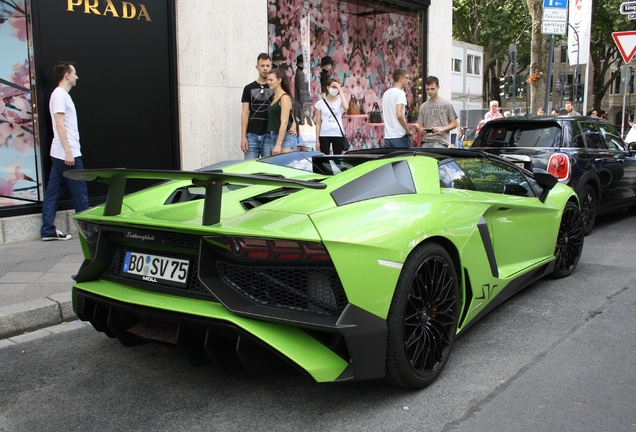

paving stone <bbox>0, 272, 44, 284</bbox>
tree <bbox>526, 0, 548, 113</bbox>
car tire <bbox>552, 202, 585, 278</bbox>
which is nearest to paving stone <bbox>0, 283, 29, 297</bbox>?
paving stone <bbox>0, 272, 44, 284</bbox>

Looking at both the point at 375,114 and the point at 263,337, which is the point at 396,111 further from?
the point at 263,337

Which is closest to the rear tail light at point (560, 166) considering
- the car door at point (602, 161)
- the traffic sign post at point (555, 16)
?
the car door at point (602, 161)

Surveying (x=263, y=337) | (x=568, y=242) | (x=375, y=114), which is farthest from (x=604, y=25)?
(x=263, y=337)

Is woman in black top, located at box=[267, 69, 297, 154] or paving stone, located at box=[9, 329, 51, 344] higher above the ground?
woman in black top, located at box=[267, 69, 297, 154]

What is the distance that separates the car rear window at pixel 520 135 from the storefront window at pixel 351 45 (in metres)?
3.25

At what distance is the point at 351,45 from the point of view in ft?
39.5

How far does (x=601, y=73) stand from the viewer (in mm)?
46031

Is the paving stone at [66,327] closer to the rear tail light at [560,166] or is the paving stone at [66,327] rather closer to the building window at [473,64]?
the rear tail light at [560,166]

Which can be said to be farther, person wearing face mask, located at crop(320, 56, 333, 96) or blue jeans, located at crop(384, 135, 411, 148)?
person wearing face mask, located at crop(320, 56, 333, 96)

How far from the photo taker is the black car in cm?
764

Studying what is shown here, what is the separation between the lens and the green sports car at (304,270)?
2.79 metres

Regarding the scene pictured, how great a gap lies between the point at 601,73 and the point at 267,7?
42.4m

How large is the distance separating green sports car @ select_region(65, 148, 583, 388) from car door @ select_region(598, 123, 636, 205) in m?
5.56

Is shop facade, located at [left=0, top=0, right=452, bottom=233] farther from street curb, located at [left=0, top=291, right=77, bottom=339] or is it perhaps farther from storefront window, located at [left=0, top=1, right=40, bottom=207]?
street curb, located at [left=0, top=291, right=77, bottom=339]
